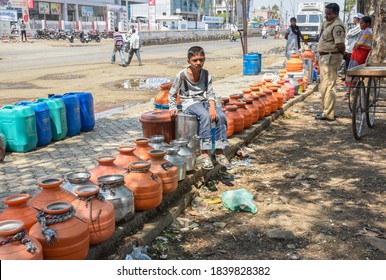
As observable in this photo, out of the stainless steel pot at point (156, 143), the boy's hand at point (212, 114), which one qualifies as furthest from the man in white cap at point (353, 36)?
the stainless steel pot at point (156, 143)

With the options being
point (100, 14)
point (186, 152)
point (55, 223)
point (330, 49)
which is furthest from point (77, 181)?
point (100, 14)

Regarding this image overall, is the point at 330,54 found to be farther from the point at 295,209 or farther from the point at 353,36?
the point at 295,209

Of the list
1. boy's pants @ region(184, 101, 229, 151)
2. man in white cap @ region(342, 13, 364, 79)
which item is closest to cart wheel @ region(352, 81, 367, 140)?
boy's pants @ region(184, 101, 229, 151)

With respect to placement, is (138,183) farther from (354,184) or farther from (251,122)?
(251,122)

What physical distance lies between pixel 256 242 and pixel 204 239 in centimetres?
44

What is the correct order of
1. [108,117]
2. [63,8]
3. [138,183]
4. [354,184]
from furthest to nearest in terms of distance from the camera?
[63,8] → [108,117] → [354,184] → [138,183]

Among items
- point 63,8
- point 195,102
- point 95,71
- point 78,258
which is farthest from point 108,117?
point 63,8

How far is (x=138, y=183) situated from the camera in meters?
3.54

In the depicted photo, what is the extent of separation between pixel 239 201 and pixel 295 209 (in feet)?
1.81

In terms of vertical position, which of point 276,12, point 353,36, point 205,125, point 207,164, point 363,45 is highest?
point 276,12

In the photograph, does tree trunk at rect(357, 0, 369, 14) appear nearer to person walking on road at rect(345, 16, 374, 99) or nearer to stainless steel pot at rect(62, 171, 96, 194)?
person walking on road at rect(345, 16, 374, 99)

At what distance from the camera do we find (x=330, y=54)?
7609mm

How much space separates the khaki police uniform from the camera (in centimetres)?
741

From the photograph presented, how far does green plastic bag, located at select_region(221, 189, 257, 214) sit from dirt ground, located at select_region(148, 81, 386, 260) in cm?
5
